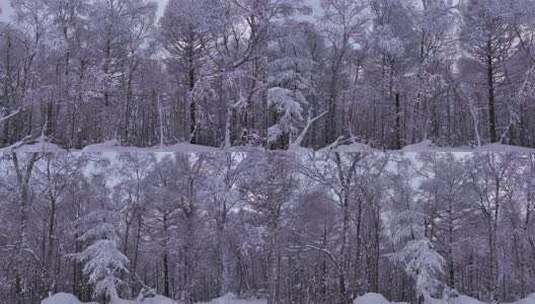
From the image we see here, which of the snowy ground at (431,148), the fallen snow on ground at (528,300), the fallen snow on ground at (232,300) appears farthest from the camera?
the fallen snow on ground at (528,300)

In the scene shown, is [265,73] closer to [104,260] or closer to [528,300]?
[104,260]

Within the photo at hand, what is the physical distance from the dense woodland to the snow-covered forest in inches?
11.3

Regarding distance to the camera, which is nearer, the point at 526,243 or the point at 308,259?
the point at 308,259

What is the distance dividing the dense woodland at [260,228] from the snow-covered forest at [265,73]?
287mm

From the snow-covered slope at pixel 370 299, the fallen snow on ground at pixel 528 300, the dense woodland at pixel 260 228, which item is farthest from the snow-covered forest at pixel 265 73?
the fallen snow on ground at pixel 528 300

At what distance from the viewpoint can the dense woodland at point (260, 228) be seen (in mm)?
5645

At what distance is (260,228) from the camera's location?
5785 mm

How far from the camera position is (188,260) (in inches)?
223

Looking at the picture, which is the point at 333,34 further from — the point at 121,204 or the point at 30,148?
the point at 30,148

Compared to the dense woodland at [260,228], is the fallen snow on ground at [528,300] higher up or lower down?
lower down

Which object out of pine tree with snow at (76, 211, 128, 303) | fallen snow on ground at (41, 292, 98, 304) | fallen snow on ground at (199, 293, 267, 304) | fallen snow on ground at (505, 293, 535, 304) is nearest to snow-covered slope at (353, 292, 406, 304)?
fallen snow on ground at (199, 293, 267, 304)

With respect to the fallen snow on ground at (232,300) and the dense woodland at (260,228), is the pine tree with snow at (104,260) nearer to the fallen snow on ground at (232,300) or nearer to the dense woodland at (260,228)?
the dense woodland at (260,228)

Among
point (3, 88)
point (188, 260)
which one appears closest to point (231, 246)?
point (188, 260)

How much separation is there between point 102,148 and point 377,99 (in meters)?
2.67
